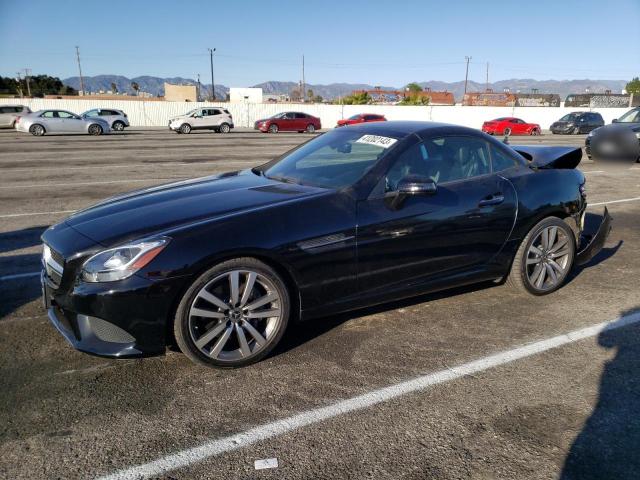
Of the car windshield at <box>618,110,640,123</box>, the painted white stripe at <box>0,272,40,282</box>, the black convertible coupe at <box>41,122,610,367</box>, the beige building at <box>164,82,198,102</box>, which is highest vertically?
the beige building at <box>164,82,198,102</box>

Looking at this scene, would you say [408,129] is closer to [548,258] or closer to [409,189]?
[409,189]

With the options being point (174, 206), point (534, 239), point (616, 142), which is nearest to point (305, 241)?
point (174, 206)

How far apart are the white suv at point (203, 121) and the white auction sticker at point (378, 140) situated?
2899 cm

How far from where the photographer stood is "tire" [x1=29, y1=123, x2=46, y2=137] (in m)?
Answer: 26.8

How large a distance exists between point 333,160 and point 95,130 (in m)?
27.4

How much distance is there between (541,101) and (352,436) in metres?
74.0

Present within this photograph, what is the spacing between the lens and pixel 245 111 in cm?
4297

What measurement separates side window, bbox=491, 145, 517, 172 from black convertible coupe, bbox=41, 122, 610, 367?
11 mm

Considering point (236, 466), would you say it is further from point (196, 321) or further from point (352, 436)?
point (196, 321)

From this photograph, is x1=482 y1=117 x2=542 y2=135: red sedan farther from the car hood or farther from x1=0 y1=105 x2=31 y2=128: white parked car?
the car hood

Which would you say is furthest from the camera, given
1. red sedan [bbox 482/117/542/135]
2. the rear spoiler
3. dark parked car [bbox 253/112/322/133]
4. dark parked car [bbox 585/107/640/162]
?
red sedan [bbox 482/117/542/135]

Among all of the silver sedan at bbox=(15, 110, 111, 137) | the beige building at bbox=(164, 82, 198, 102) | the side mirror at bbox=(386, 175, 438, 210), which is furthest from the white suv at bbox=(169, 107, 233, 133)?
the beige building at bbox=(164, 82, 198, 102)

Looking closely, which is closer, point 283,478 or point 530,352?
point 283,478

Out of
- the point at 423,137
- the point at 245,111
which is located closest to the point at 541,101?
the point at 245,111
